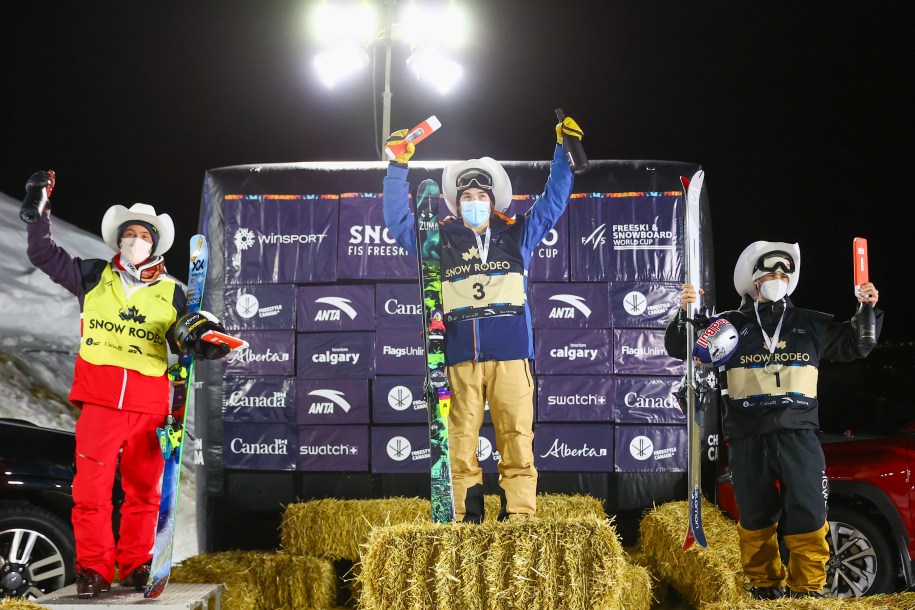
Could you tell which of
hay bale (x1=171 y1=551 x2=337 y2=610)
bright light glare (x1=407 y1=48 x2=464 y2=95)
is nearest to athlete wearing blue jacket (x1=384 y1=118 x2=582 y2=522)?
hay bale (x1=171 y1=551 x2=337 y2=610)

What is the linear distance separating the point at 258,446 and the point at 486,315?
2412 mm

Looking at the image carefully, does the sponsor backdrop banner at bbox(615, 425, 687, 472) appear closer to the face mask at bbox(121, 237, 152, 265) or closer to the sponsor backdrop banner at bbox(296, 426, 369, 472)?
the sponsor backdrop banner at bbox(296, 426, 369, 472)

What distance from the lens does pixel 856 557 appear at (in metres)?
4.89

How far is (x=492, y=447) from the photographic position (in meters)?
5.91

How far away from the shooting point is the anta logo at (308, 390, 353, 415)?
19.5 feet

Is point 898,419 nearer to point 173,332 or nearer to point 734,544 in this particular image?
point 734,544

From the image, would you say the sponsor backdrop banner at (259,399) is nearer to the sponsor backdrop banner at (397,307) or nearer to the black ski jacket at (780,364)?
the sponsor backdrop banner at (397,307)

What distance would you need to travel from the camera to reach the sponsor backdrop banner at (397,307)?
5.96m

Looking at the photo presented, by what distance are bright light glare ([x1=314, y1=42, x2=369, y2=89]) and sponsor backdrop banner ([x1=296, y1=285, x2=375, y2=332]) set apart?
2.64 meters

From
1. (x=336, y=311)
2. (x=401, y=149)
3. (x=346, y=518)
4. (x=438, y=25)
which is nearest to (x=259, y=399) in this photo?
(x=336, y=311)

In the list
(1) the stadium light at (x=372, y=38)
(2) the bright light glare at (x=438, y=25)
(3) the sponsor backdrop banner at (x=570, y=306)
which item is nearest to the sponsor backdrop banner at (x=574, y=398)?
(3) the sponsor backdrop banner at (x=570, y=306)

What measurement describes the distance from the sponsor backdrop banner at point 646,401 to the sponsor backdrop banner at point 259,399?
2315mm

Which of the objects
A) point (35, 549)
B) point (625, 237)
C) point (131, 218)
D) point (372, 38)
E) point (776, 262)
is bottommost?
point (35, 549)

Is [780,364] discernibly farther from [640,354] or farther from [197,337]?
[197,337]
